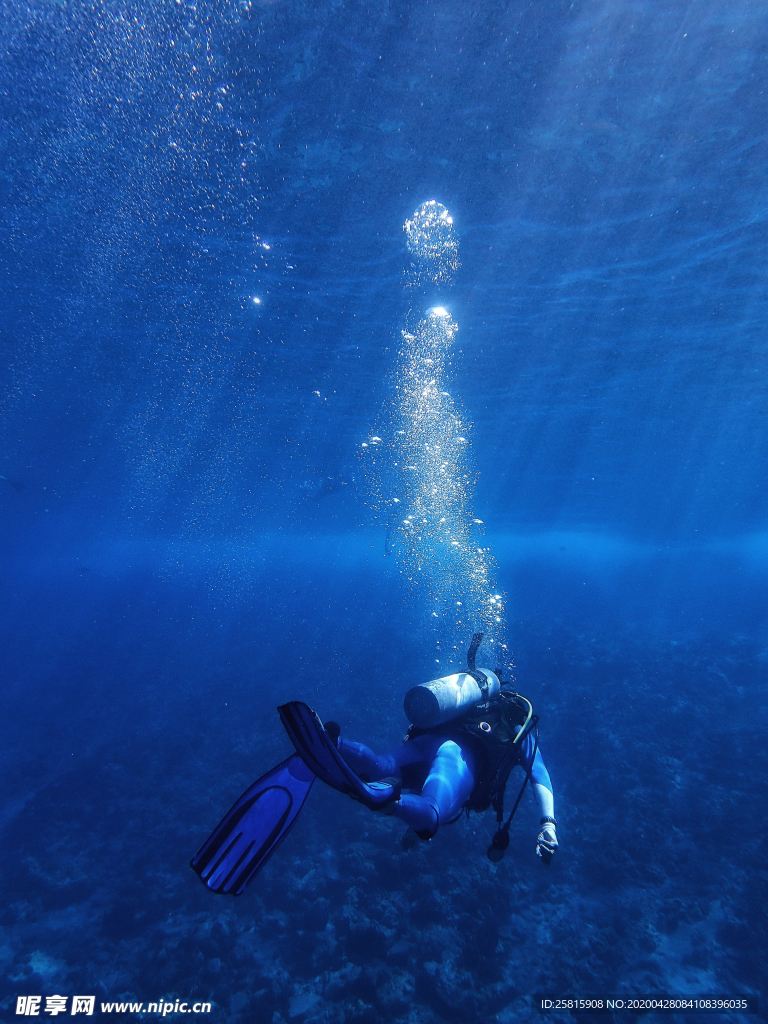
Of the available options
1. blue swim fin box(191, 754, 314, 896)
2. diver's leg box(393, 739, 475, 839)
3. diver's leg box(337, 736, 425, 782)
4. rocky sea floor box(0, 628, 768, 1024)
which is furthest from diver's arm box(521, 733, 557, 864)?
rocky sea floor box(0, 628, 768, 1024)

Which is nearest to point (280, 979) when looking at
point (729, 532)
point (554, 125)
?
point (554, 125)

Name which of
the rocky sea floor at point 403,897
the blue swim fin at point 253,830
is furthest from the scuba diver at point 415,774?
the rocky sea floor at point 403,897

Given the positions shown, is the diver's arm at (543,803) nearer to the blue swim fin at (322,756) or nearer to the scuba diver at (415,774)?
the scuba diver at (415,774)

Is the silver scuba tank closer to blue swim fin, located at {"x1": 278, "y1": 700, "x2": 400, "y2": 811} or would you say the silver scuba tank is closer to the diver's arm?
the diver's arm

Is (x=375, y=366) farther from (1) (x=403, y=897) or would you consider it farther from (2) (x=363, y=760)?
(1) (x=403, y=897)

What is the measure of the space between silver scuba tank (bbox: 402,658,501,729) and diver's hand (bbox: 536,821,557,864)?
4.15ft

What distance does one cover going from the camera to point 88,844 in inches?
394

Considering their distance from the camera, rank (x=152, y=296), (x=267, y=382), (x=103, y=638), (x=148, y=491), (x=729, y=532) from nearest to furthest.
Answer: (x=152, y=296)
(x=267, y=382)
(x=103, y=638)
(x=148, y=491)
(x=729, y=532)

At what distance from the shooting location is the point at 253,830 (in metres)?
3.30

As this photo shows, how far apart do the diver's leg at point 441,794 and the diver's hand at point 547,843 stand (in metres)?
0.70

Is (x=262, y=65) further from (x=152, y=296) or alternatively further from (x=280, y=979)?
(x=280, y=979)

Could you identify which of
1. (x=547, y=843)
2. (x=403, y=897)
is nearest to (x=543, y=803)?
(x=547, y=843)

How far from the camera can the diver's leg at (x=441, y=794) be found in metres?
3.19

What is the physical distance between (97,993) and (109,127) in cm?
1427
